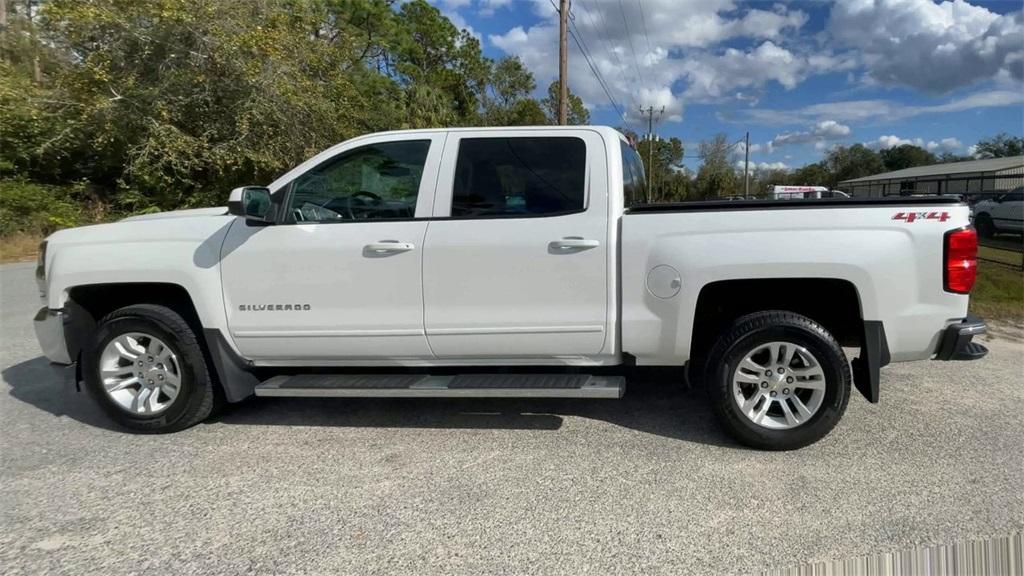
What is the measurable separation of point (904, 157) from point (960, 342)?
99.1 meters

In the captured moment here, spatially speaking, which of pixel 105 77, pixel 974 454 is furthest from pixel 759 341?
pixel 105 77

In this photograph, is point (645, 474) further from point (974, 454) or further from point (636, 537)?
point (974, 454)

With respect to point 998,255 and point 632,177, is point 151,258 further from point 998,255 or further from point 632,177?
point 998,255

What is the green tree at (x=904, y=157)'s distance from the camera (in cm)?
8200

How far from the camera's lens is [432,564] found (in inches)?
103

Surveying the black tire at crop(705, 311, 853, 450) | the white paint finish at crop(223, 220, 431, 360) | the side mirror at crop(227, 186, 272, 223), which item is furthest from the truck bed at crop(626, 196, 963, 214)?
the side mirror at crop(227, 186, 272, 223)

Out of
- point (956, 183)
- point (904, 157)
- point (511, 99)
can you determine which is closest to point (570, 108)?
point (511, 99)

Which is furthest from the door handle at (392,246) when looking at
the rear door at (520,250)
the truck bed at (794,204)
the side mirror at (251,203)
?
the truck bed at (794,204)

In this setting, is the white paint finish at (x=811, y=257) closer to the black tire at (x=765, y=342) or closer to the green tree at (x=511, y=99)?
the black tire at (x=765, y=342)

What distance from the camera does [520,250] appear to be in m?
3.65

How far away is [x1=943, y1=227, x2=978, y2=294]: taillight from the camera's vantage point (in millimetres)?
3328

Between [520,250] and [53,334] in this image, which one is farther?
[53,334]

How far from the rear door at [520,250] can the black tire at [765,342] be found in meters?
0.74

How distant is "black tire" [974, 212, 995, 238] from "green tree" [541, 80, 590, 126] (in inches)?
950
